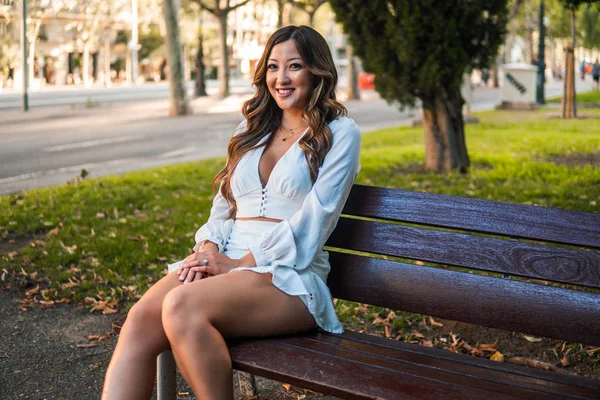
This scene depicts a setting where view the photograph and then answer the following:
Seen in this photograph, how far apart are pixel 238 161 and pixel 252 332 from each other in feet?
3.02

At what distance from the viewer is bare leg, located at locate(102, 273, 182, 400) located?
2.88 m

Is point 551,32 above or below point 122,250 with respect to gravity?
above

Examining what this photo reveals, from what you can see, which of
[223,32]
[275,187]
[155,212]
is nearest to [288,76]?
[275,187]

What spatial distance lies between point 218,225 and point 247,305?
69 cm

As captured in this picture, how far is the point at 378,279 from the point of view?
3400 mm

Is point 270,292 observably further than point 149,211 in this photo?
No

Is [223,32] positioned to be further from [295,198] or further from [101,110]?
[295,198]

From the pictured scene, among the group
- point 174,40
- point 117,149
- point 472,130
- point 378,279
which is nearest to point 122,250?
point 378,279

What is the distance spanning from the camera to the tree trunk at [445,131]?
9.45m

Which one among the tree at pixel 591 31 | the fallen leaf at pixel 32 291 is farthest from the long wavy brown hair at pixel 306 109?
the tree at pixel 591 31

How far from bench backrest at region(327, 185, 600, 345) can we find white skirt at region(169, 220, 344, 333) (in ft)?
0.72

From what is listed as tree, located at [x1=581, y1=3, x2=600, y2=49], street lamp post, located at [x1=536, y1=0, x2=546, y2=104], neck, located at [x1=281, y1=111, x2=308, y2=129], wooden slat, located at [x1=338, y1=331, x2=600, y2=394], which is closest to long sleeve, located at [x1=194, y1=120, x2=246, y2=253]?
neck, located at [x1=281, y1=111, x2=308, y2=129]

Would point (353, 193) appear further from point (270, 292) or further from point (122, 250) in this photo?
point (122, 250)

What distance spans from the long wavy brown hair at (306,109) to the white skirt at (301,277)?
10.3 inches
